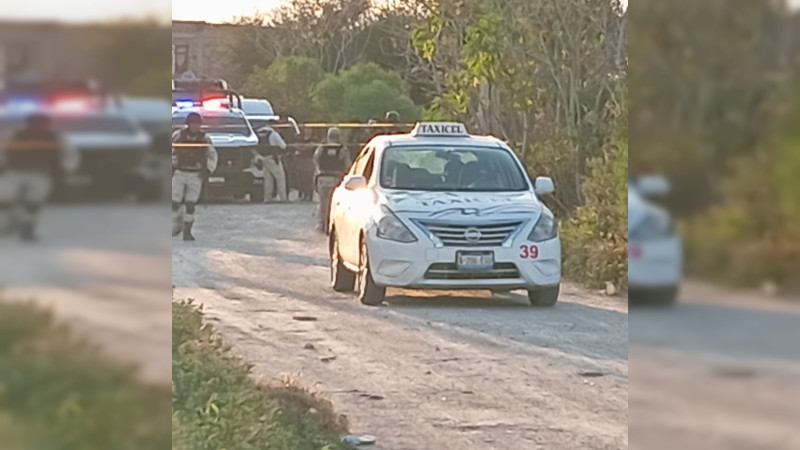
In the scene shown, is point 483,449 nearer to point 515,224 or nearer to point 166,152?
point 515,224

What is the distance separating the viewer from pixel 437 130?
372 centimetres

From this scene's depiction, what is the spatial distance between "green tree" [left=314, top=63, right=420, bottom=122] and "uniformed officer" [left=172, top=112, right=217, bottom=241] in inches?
16.5

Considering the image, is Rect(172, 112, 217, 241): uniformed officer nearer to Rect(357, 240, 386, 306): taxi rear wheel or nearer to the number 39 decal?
Rect(357, 240, 386, 306): taxi rear wheel

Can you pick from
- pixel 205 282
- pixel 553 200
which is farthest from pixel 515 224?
pixel 205 282

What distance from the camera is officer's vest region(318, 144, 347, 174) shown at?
145 inches

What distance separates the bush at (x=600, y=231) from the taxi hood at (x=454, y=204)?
0.22m

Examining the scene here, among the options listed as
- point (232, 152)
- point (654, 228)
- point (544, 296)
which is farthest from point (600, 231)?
point (232, 152)

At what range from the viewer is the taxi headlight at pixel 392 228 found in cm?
371

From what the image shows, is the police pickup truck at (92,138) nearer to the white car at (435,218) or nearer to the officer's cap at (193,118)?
the officer's cap at (193,118)

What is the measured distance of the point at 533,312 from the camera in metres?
3.81

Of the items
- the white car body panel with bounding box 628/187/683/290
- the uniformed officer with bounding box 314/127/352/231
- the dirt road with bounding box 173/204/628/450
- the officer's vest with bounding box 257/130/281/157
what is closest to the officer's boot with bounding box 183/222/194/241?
the dirt road with bounding box 173/204/628/450

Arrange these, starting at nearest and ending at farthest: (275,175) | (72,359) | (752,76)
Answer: (752,76)
(72,359)
(275,175)

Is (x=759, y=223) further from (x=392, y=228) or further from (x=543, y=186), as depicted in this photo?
(x=392, y=228)

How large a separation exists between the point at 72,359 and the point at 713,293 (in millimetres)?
1818
